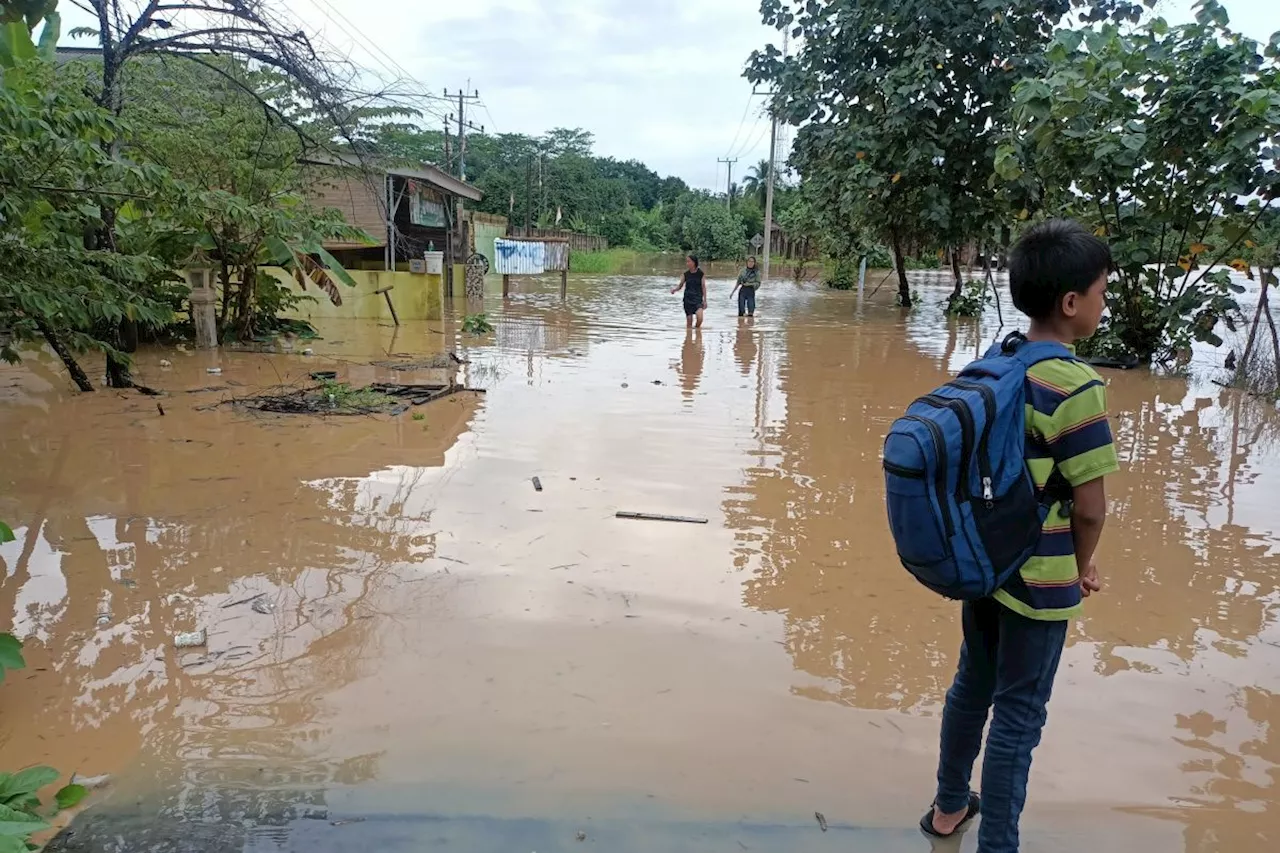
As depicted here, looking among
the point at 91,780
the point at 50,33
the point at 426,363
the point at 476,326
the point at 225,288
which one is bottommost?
the point at 91,780

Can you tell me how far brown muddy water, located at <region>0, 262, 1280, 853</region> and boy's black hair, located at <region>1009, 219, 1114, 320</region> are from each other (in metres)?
1.63

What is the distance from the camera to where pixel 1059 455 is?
6.80ft

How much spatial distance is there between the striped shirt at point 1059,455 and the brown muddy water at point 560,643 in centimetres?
94

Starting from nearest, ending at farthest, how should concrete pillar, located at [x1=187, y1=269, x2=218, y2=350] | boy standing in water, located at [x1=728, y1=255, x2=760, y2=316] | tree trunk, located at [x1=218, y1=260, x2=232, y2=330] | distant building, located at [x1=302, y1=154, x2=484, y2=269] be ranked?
concrete pillar, located at [x1=187, y1=269, x2=218, y2=350] → tree trunk, located at [x1=218, y1=260, x2=232, y2=330] → boy standing in water, located at [x1=728, y1=255, x2=760, y2=316] → distant building, located at [x1=302, y1=154, x2=484, y2=269]

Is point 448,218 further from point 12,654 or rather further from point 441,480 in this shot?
point 12,654

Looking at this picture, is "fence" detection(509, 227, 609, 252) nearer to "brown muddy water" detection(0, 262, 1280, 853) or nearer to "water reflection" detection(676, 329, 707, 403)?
"water reflection" detection(676, 329, 707, 403)

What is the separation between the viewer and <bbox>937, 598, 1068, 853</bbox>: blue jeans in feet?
7.13

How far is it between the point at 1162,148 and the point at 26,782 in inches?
448

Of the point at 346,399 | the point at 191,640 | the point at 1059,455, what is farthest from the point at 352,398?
the point at 1059,455

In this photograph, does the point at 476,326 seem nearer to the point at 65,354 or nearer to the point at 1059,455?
the point at 65,354

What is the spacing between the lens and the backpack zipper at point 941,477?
1.97m

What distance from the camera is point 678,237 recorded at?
189 feet

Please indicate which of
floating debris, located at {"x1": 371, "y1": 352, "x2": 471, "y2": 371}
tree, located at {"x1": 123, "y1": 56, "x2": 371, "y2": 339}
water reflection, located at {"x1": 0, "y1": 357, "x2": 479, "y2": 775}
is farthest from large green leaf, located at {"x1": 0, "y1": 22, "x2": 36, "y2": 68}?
floating debris, located at {"x1": 371, "y1": 352, "x2": 471, "y2": 371}

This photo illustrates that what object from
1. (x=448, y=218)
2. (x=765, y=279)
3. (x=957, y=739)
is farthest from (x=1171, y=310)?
(x=765, y=279)
